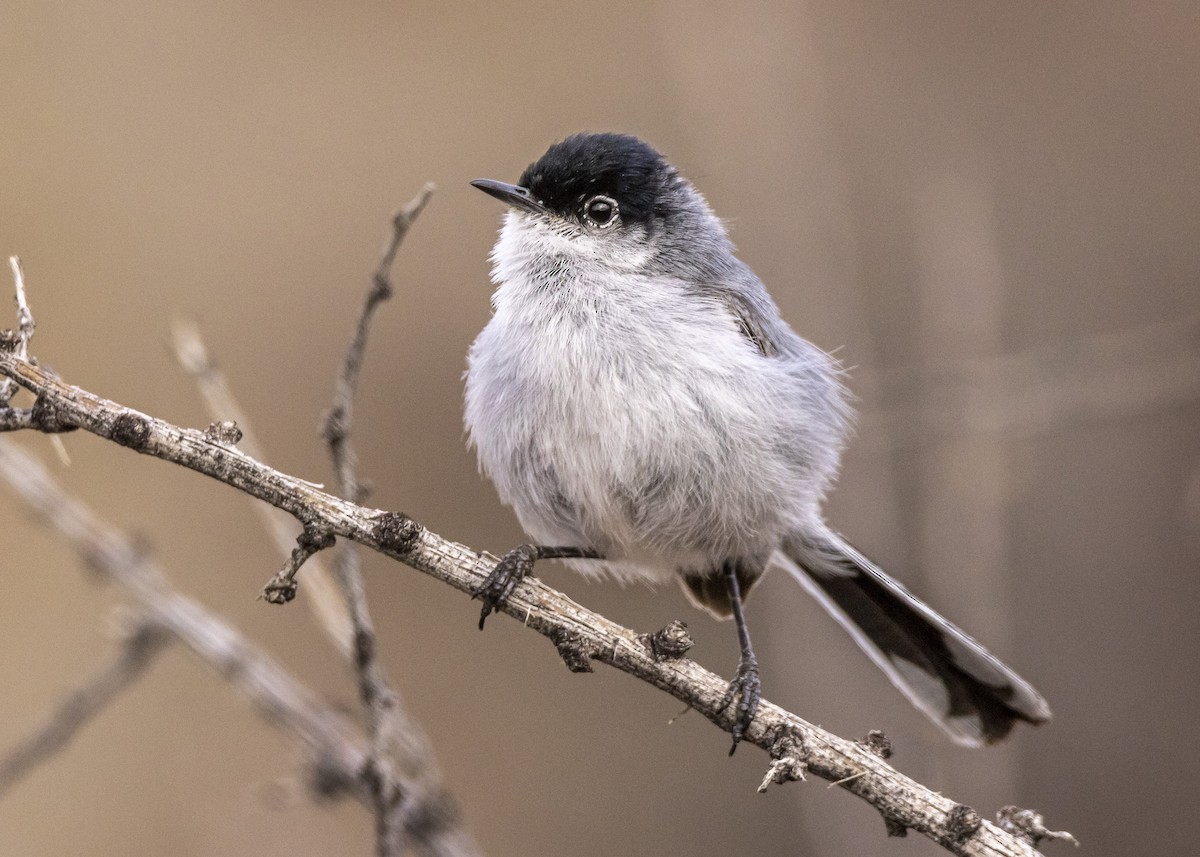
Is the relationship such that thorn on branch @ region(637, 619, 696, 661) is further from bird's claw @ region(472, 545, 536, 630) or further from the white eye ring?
the white eye ring

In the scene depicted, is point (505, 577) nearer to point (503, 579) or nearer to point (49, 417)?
point (503, 579)

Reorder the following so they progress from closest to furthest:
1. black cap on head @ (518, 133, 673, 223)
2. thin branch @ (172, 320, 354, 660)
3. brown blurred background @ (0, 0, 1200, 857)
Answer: thin branch @ (172, 320, 354, 660)
black cap on head @ (518, 133, 673, 223)
brown blurred background @ (0, 0, 1200, 857)

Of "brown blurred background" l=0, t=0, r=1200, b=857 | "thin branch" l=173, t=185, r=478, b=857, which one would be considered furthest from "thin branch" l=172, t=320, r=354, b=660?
"brown blurred background" l=0, t=0, r=1200, b=857

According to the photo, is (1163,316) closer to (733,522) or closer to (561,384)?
(733,522)

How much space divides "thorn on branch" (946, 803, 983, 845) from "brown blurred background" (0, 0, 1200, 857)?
3.81 feet

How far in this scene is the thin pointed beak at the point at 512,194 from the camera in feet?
11.2

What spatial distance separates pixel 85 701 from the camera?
2.56m

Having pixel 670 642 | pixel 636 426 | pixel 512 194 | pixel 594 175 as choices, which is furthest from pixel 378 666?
pixel 594 175

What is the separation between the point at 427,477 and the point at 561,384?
2.27 meters

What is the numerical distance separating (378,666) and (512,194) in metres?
1.64

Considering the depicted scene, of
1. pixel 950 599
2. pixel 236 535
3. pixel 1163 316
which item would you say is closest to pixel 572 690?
pixel 236 535

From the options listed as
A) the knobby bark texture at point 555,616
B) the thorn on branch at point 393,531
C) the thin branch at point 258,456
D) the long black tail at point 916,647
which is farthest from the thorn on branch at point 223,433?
the long black tail at point 916,647

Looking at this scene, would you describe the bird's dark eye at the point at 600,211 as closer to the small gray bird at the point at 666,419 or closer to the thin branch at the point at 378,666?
the small gray bird at the point at 666,419

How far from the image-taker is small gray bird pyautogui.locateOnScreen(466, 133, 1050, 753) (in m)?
3.13
